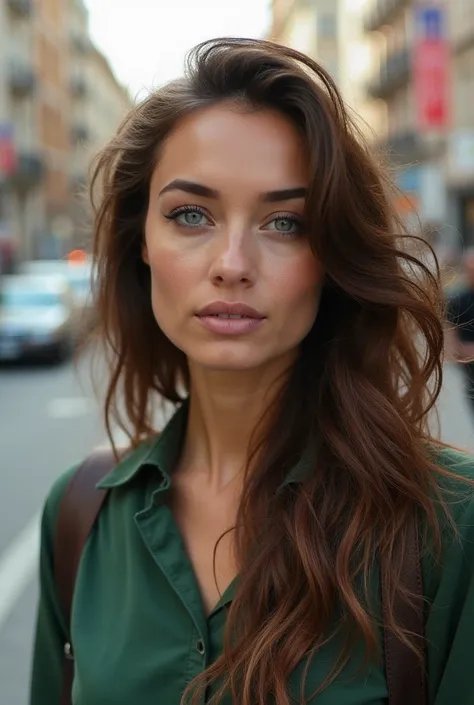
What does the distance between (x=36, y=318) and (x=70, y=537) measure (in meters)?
17.8

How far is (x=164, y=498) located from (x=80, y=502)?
0.55ft

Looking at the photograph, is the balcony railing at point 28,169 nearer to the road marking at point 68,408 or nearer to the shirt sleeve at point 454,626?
the road marking at point 68,408

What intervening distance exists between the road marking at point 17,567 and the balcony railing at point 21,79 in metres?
42.7

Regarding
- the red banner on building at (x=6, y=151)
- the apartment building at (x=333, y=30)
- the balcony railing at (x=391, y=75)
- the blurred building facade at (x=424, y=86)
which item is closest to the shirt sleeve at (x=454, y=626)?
the blurred building facade at (x=424, y=86)

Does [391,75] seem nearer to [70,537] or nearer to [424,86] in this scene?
[424,86]

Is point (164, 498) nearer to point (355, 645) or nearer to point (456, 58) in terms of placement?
point (355, 645)

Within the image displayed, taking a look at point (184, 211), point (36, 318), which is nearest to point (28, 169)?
point (36, 318)

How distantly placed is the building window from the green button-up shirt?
251 ft

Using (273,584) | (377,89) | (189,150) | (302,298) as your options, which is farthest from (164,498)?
(377,89)

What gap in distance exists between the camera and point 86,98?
240 feet

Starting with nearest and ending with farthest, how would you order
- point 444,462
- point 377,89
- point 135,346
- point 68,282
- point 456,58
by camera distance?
1. point 444,462
2. point 135,346
3. point 68,282
4. point 456,58
5. point 377,89

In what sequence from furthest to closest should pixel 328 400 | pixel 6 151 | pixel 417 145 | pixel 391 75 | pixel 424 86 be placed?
pixel 391 75, pixel 417 145, pixel 6 151, pixel 424 86, pixel 328 400

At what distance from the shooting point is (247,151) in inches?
70.7

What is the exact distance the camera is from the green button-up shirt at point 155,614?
1.62 meters
